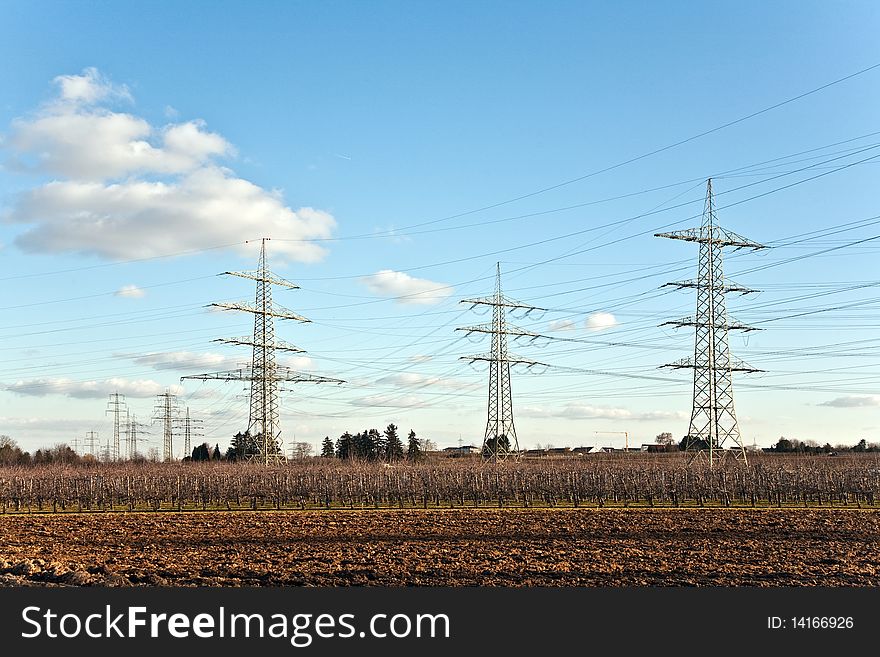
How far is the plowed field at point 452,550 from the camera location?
67.3ft

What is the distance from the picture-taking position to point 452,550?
25562mm

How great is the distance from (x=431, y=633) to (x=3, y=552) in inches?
737

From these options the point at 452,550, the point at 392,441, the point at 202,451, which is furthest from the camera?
the point at 202,451

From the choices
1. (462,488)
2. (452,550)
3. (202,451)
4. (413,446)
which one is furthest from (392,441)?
(452,550)

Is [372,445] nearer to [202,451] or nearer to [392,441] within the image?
[392,441]

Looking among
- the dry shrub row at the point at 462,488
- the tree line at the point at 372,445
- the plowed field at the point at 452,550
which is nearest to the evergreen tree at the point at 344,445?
the tree line at the point at 372,445

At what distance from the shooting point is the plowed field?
20500 millimetres

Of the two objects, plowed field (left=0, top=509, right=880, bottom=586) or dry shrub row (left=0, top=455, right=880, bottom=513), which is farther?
dry shrub row (left=0, top=455, right=880, bottom=513)

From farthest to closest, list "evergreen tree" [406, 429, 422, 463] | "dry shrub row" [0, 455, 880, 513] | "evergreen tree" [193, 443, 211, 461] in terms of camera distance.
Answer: "evergreen tree" [193, 443, 211, 461], "evergreen tree" [406, 429, 422, 463], "dry shrub row" [0, 455, 880, 513]

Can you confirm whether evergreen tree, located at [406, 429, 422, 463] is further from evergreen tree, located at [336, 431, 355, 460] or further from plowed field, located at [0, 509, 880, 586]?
plowed field, located at [0, 509, 880, 586]

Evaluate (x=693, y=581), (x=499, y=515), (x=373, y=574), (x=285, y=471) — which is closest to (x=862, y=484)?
(x=499, y=515)

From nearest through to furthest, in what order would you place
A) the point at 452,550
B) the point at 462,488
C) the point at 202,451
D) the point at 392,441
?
the point at 452,550 → the point at 462,488 → the point at 392,441 → the point at 202,451

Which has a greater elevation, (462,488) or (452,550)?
(452,550)

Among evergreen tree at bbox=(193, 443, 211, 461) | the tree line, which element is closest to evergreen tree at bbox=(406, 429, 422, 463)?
the tree line
